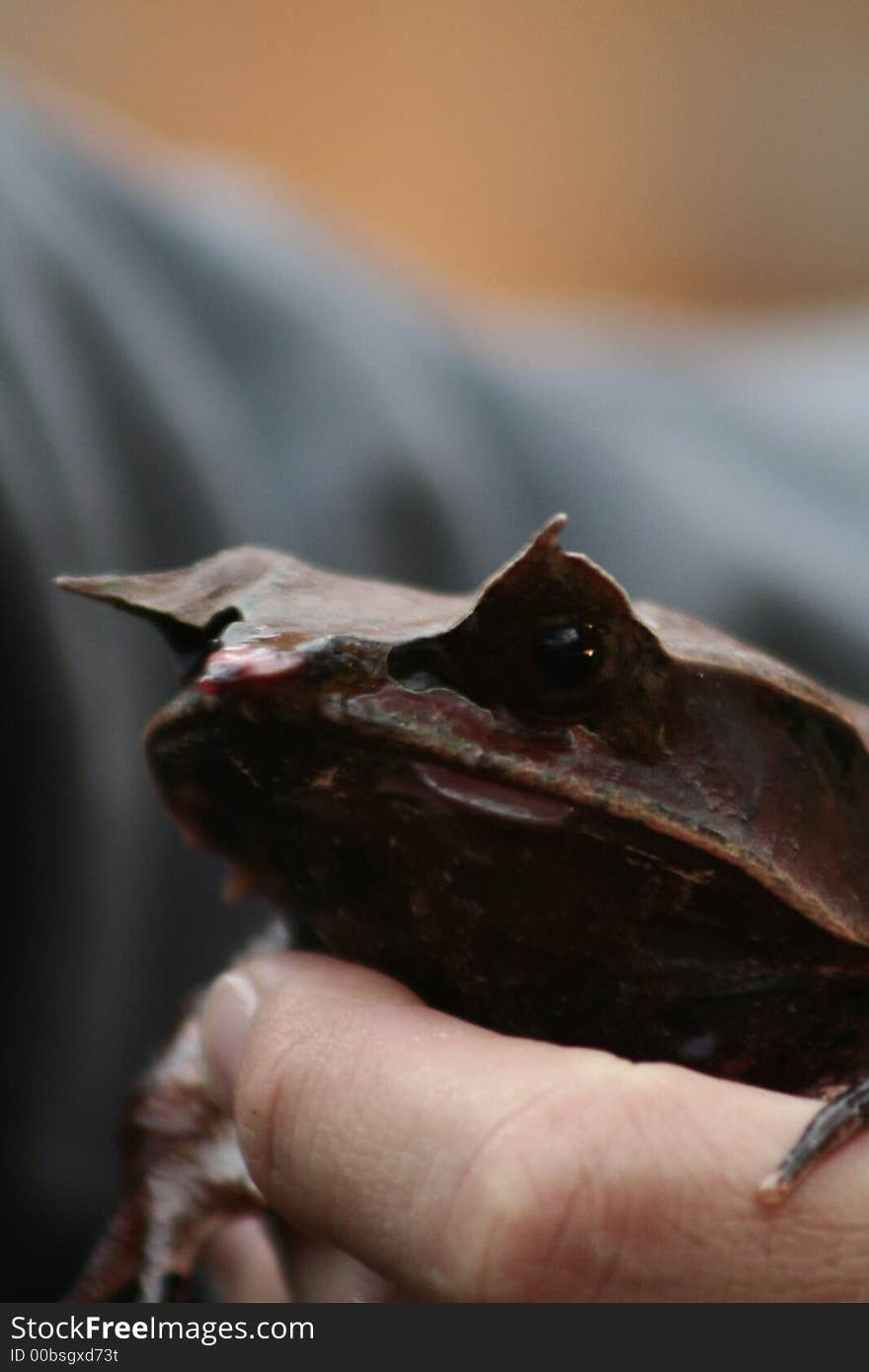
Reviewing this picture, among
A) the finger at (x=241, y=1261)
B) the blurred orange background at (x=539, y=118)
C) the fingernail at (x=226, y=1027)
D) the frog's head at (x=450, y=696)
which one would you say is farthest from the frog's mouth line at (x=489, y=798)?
the blurred orange background at (x=539, y=118)

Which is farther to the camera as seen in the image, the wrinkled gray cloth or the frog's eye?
the wrinkled gray cloth

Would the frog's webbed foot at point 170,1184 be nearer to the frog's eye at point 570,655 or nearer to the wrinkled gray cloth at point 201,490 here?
the wrinkled gray cloth at point 201,490

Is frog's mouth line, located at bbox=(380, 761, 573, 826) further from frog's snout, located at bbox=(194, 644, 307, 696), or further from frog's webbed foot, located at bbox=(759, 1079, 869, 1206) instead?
frog's webbed foot, located at bbox=(759, 1079, 869, 1206)

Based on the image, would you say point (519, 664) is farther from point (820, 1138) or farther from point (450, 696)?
point (820, 1138)

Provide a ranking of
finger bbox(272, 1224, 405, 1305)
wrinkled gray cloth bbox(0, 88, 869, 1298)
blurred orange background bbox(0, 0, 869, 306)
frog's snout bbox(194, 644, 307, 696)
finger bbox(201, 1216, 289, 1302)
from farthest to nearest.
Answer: blurred orange background bbox(0, 0, 869, 306) < wrinkled gray cloth bbox(0, 88, 869, 1298) < finger bbox(201, 1216, 289, 1302) < finger bbox(272, 1224, 405, 1305) < frog's snout bbox(194, 644, 307, 696)

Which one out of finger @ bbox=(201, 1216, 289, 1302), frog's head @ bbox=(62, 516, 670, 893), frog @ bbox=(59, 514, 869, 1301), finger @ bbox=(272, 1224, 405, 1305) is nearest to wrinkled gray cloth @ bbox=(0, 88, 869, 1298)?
finger @ bbox=(201, 1216, 289, 1302)

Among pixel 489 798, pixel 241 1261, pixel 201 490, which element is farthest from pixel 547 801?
pixel 201 490
